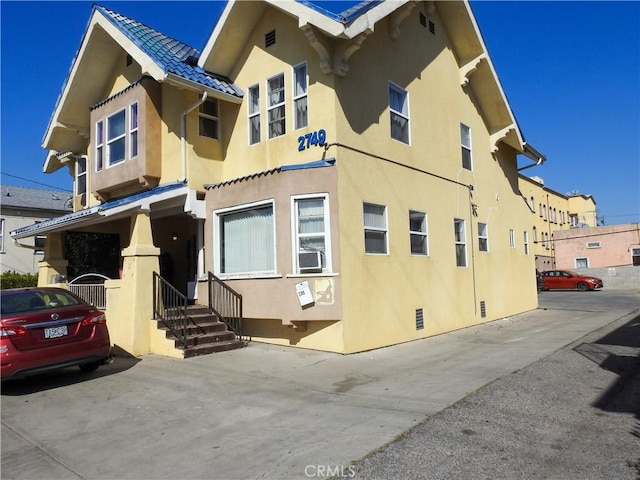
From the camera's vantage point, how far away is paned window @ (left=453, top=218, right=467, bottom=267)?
14.2 m

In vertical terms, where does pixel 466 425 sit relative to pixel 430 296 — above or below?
below

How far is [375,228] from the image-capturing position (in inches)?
420

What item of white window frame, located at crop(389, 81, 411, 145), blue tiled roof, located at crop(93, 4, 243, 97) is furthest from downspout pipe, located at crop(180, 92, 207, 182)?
white window frame, located at crop(389, 81, 411, 145)

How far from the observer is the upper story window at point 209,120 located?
39.8 ft

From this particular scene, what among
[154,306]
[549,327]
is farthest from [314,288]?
[549,327]

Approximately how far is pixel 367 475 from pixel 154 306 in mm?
7371

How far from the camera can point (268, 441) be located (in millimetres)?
4969

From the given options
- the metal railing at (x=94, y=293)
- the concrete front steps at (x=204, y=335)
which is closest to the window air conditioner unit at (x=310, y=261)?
the concrete front steps at (x=204, y=335)

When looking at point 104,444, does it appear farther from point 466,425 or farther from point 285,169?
point 285,169

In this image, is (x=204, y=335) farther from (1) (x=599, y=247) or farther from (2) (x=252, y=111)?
(1) (x=599, y=247)

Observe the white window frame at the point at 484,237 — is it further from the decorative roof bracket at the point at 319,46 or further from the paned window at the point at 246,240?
the decorative roof bracket at the point at 319,46

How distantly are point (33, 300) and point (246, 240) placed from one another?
4465mm

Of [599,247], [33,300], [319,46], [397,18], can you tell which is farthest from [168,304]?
[599,247]

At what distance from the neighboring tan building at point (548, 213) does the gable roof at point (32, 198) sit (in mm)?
31555
